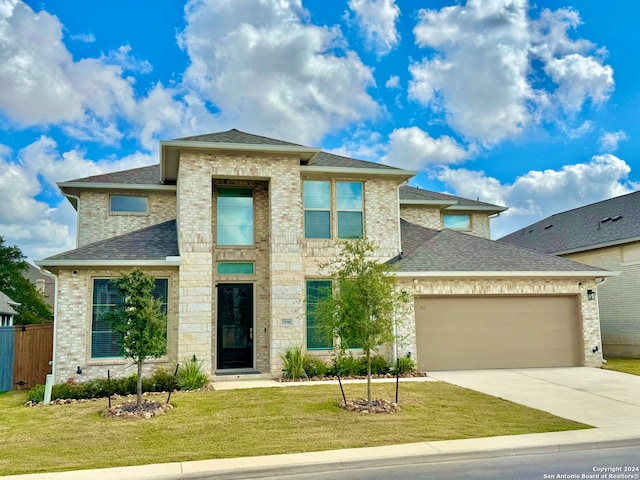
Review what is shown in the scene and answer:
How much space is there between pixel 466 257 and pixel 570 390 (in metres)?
5.03

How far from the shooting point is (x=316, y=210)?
15297 millimetres

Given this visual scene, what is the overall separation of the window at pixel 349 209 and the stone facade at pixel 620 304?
1056 centimetres

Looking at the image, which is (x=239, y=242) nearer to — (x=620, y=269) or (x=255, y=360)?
(x=255, y=360)

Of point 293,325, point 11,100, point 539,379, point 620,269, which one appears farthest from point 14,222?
point 620,269

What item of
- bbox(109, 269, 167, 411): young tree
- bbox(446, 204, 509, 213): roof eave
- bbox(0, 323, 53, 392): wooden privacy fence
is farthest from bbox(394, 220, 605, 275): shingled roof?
bbox(0, 323, 53, 392): wooden privacy fence

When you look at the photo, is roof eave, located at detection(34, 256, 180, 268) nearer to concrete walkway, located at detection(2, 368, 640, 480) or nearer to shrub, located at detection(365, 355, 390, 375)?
shrub, located at detection(365, 355, 390, 375)

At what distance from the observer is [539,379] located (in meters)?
13.2

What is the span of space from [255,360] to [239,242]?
3375 mm

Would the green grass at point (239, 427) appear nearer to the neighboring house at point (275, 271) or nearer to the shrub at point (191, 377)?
the shrub at point (191, 377)

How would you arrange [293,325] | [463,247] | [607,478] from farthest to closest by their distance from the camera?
[463,247]
[293,325]
[607,478]

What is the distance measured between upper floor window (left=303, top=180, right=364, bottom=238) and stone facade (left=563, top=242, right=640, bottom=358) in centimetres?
1058

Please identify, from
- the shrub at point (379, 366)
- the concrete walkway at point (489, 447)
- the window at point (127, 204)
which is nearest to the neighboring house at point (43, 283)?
the window at point (127, 204)

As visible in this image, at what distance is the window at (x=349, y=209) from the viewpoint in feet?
50.6

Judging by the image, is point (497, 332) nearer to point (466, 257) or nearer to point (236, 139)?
point (466, 257)
